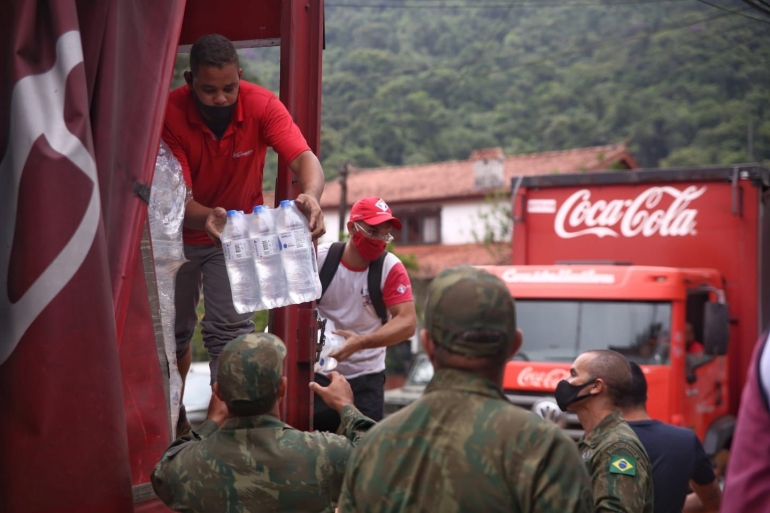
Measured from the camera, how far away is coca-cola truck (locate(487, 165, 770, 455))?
8984 mm

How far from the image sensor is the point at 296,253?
3398 mm

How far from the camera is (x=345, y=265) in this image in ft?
16.0

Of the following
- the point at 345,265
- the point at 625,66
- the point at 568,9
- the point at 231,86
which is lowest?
the point at 345,265

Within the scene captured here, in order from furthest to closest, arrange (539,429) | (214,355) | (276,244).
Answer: (214,355) → (276,244) → (539,429)

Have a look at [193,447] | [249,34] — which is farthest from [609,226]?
[193,447]

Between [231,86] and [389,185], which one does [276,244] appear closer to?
[231,86]

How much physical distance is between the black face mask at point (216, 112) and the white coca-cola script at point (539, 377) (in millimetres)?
5886

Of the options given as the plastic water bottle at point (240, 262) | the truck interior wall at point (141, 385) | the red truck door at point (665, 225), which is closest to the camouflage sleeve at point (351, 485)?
the truck interior wall at point (141, 385)

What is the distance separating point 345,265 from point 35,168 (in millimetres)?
2573

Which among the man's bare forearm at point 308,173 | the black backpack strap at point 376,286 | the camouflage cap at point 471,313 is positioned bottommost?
the black backpack strap at point 376,286

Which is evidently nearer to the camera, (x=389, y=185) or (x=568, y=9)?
(x=389, y=185)

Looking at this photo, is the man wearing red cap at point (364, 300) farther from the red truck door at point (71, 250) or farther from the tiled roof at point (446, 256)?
the tiled roof at point (446, 256)

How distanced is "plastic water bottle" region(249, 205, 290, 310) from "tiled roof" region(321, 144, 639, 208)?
31906 mm

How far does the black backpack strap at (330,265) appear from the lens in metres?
4.80
